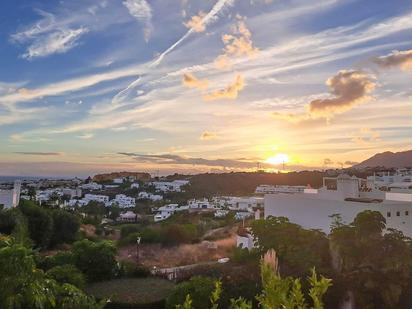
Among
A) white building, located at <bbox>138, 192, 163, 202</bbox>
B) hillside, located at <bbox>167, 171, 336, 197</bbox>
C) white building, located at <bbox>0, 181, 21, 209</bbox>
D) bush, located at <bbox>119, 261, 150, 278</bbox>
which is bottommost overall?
bush, located at <bbox>119, 261, 150, 278</bbox>

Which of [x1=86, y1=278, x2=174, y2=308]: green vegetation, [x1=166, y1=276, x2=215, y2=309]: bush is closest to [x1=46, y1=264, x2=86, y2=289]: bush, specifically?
[x1=86, y1=278, x2=174, y2=308]: green vegetation

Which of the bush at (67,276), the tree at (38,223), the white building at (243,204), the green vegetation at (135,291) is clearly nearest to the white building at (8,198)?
the tree at (38,223)

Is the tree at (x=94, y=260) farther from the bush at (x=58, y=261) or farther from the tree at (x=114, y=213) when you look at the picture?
the tree at (x=114, y=213)

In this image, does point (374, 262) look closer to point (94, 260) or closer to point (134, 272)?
point (134, 272)

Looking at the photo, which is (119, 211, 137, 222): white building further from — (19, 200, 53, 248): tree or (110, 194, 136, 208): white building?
(19, 200, 53, 248): tree

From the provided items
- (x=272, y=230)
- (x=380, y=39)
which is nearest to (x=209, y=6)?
(x=380, y=39)

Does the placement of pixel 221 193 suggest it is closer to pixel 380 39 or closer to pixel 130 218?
pixel 130 218
